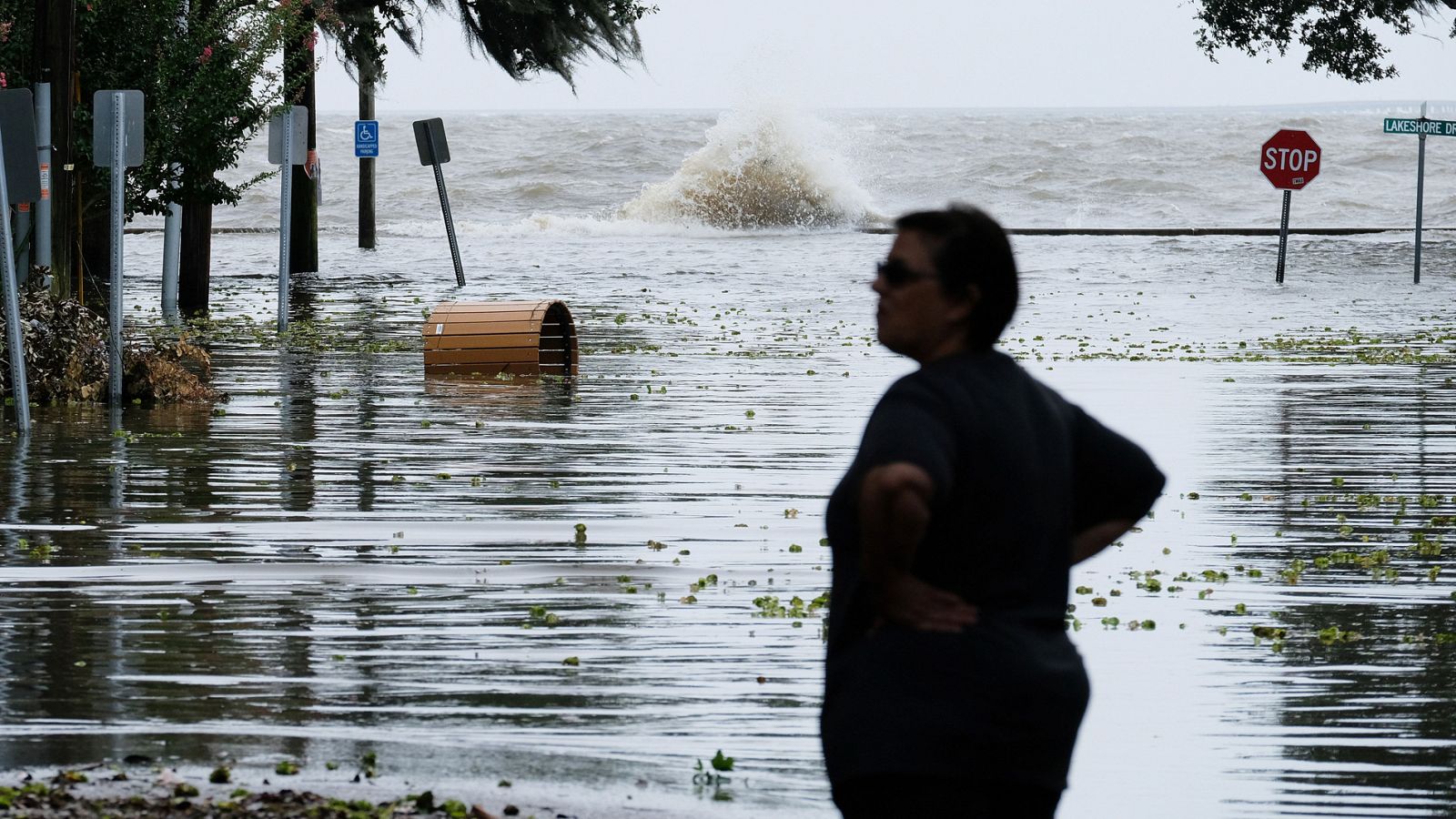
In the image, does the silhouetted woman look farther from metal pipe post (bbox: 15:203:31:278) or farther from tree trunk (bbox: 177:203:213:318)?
tree trunk (bbox: 177:203:213:318)

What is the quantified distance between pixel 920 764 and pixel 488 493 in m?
6.93

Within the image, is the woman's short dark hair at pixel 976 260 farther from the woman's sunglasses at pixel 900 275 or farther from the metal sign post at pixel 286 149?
the metal sign post at pixel 286 149

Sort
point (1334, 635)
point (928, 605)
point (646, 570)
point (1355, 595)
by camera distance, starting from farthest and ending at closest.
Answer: point (646, 570) → point (1355, 595) → point (1334, 635) → point (928, 605)

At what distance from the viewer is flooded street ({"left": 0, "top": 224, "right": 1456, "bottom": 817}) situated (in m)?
5.19

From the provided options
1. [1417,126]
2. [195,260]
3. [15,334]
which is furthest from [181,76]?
[1417,126]

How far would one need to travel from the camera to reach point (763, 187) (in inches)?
1969

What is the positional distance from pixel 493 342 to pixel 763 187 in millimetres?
34385

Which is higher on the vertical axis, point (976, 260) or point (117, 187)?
point (117, 187)

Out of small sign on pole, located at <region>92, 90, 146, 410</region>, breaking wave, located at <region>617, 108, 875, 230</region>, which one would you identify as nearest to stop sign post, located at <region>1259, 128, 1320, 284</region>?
breaking wave, located at <region>617, 108, 875, 230</region>

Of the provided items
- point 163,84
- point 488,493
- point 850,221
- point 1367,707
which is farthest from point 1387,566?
point 850,221

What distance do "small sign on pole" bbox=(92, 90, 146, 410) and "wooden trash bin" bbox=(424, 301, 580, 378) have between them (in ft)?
11.0

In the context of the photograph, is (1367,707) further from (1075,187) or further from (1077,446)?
(1075,187)

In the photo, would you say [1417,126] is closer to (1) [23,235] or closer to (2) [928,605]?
(1) [23,235]

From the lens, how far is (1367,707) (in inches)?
227
